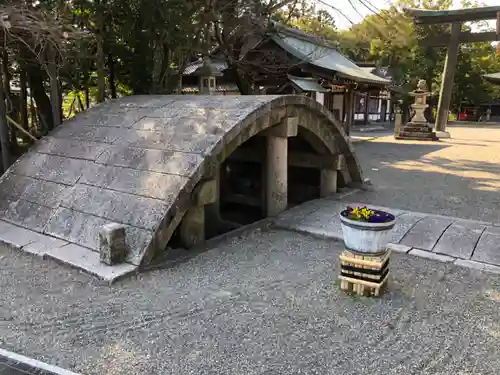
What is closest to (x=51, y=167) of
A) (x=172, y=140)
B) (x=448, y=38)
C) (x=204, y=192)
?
(x=172, y=140)

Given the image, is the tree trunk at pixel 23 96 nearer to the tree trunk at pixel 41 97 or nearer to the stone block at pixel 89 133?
the tree trunk at pixel 41 97

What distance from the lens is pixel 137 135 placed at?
17.7 ft

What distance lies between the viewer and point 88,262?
4059 mm

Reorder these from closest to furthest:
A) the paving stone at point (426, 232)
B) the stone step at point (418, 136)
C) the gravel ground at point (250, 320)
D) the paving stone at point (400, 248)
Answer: the gravel ground at point (250, 320), the paving stone at point (400, 248), the paving stone at point (426, 232), the stone step at point (418, 136)

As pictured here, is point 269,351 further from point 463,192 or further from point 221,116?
point 463,192

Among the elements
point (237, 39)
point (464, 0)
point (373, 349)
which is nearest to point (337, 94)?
point (237, 39)

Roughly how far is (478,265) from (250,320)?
256 cm

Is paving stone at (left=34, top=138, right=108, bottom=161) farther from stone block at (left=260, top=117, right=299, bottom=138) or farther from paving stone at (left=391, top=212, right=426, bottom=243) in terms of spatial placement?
paving stone at (left=391, top=212, right=426, bottom=243)

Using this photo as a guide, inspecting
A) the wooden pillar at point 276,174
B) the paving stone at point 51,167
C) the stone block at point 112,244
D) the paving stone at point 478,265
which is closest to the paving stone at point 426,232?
the paving stone at point 478,265

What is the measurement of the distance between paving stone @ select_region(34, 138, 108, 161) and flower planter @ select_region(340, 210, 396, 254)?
3320 millimetres

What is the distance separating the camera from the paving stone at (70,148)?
17.8 feet

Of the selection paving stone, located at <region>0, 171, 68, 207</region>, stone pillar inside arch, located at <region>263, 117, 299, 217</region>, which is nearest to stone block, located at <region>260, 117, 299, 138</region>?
stone pillar inside arch, located at <region>263, 117, 299, 217</region>

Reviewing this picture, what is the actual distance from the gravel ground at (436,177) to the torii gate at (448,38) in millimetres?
3324

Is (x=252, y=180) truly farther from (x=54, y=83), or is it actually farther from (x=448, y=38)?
(x=448, y=38)
